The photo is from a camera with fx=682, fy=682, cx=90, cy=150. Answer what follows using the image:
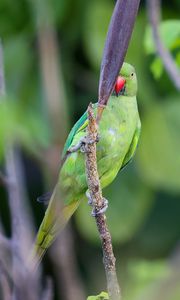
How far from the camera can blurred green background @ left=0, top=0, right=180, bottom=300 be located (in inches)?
107

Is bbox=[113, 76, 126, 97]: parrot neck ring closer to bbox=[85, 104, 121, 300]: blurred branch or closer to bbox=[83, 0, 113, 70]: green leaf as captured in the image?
bbox=[85, 104, 121, 300]: blurred branch

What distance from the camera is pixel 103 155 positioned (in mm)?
1598

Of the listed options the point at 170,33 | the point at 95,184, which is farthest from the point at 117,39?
the point at 170,33

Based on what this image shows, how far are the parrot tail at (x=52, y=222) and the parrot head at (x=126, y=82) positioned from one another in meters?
0.28

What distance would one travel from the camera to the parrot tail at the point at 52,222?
5.12 feet

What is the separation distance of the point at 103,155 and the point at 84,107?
1408 mm

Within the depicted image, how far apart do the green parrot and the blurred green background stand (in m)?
0.79

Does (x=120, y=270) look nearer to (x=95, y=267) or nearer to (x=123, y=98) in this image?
(x=95, y=267)

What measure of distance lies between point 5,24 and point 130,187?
2.96ft

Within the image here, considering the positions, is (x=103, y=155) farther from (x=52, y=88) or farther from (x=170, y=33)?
(x=52, y=88)

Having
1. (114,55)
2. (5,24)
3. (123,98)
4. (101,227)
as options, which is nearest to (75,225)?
(5,24)

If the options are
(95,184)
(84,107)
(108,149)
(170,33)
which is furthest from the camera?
(84,107)

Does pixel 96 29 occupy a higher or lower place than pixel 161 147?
higher

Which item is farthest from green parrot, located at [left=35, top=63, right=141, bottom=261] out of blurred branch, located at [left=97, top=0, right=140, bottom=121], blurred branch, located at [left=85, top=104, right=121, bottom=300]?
blurred branch, located at [left=97, top=0, right=140, bottom=121]
